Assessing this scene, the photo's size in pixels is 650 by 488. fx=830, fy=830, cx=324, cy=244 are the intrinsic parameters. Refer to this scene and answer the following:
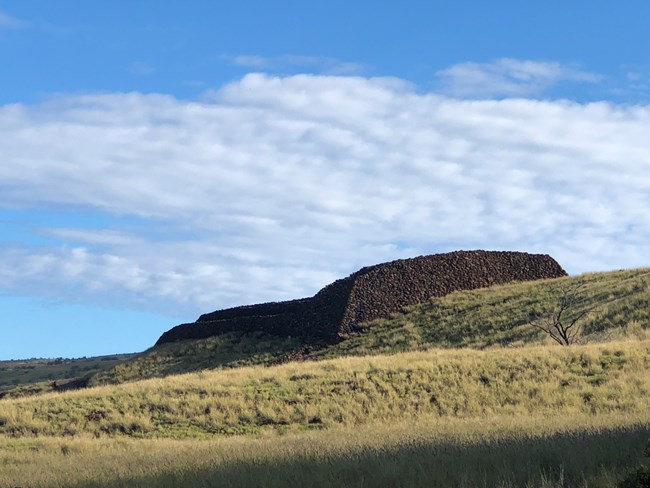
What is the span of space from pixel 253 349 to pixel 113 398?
1738cm

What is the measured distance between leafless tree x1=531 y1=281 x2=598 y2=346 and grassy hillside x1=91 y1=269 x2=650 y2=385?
28cm

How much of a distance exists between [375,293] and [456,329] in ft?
24.8

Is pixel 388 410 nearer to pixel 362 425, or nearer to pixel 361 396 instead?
pixel 361 396

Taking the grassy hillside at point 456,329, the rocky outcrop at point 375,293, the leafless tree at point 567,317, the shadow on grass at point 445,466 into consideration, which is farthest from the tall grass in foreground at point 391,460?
the rocky outcrop at point 375,293

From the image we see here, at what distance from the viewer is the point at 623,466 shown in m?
9.81

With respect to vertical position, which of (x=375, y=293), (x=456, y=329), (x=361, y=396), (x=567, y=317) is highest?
(x=375, y=293)

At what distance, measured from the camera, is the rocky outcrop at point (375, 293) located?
46.2 m

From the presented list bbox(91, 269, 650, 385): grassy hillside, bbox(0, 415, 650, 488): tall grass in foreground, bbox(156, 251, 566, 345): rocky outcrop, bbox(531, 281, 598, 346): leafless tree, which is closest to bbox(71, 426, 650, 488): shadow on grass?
→ bbox(0, 415, 650, 488): tall grass in foreground

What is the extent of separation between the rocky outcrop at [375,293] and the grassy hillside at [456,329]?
1045 millimetres

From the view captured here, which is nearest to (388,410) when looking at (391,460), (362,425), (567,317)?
(362,425)

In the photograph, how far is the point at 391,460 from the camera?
11281 millimetres

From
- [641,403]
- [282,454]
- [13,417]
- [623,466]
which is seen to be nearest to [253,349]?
[13,417]

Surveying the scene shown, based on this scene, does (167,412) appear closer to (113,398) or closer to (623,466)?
(113,398)

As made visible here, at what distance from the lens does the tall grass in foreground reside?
32.4 ft
